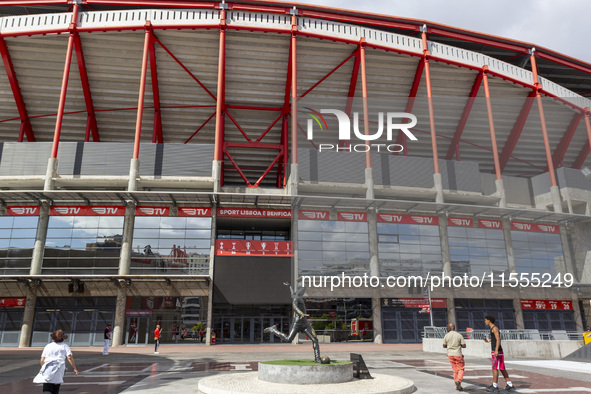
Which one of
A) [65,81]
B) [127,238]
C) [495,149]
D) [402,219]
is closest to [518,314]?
[402,219]

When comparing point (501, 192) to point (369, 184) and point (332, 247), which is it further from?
point (332, 247)

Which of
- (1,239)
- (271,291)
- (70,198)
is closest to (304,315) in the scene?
(271,291)

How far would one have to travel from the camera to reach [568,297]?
34500 millimetres

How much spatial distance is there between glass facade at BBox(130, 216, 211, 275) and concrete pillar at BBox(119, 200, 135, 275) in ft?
0.94

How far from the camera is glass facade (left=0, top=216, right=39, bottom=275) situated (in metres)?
28.5

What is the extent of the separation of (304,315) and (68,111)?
114 feet

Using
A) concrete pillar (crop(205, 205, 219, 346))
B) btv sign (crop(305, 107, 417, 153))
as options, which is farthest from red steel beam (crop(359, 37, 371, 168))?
concrete pillar (crop(205, 205, 219, 346))

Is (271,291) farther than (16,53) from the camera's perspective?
No

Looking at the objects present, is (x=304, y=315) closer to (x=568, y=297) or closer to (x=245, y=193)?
(x=245, y=193)

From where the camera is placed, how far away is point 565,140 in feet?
135

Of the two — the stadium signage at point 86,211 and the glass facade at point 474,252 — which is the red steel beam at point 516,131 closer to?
the glass facade at point 474,252

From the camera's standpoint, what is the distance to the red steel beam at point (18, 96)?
3222cm

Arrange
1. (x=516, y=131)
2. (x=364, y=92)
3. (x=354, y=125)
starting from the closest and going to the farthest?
(x=364, y=92) → (x=354, y=125) → (x=516, y=131)

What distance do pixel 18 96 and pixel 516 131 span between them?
45.1m
